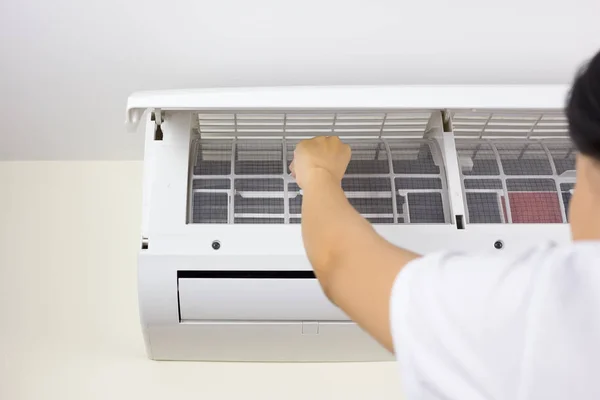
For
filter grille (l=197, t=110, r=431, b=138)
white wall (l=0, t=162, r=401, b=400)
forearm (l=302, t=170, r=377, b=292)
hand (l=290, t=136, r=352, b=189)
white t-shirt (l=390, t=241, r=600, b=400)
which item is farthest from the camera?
white wall (l=0, t=162, r=401, b=400)

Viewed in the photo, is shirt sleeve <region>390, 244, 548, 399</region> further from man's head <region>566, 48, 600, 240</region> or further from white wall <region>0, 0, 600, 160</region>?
white wall <region>0, 0, 600, 160</region>

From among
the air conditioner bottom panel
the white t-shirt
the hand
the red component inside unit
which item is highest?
the hand

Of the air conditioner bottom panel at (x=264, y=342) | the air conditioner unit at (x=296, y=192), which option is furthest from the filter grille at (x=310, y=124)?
the air conditioner bottom panel at (x=264, y=342)

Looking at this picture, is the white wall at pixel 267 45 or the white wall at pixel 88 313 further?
the white wall at pixel 88 313

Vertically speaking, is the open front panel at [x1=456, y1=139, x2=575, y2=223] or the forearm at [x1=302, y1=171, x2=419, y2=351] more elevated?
the open front panel at [x1=456, y1=139, x2=575, y2=223]

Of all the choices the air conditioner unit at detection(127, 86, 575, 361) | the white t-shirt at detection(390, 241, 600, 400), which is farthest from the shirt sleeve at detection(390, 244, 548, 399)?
the air conditioner unit at detection(127, 86, 575, 361)

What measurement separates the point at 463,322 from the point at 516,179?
61 centimetres

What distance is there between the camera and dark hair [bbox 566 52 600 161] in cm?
51

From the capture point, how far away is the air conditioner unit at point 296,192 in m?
0.97

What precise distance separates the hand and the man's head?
1.07ft

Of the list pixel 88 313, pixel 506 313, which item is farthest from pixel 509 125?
pixel 88 313

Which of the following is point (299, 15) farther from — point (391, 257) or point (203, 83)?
point (391, 257)

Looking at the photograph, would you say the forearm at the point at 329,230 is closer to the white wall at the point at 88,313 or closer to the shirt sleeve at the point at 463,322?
the shirt sleeve at the point at 463,322

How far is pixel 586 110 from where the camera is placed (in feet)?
1.68
